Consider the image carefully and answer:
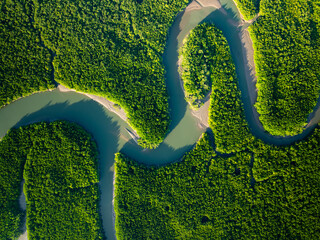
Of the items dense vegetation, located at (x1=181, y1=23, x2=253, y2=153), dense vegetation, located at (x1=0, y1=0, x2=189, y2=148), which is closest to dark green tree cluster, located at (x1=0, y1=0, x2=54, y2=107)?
dense vegetation, located at (x1=0, y1=0, x2=189, y2=148)

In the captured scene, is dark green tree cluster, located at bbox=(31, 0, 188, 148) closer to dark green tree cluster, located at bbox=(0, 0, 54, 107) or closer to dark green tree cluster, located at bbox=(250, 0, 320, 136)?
dark green tree cluster, located at bbox=(0, 0, 54, 107)

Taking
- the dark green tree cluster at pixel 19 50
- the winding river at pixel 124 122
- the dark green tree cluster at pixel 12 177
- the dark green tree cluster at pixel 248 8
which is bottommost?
the dark green tree cluster at pixel 12 177

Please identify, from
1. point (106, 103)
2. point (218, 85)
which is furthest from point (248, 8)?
point (106, 103)

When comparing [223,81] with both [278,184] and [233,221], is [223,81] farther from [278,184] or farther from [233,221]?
[233,221]

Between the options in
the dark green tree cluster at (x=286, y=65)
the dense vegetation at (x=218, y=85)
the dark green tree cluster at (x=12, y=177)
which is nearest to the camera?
the dark green tree cluster at (x=12, y=177)

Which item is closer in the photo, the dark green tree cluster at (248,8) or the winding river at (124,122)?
the dark green tree cluster at (248,8)

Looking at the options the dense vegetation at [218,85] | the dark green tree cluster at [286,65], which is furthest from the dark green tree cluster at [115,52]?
the dark green tree cluster at [286,65]

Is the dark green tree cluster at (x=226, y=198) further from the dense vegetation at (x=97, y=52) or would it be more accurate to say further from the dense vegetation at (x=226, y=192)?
the dense vegetation at (x=97, y=52)
